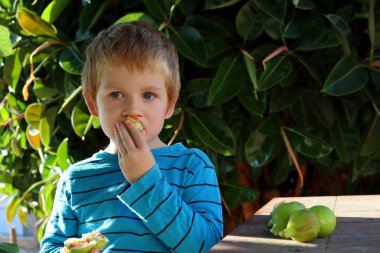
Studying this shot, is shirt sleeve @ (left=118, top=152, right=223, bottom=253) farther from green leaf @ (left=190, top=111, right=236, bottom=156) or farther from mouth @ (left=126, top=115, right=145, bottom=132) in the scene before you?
green leaf @ (left=190, top=111, right=236, bottom=156)

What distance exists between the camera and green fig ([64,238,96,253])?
0.96 metres

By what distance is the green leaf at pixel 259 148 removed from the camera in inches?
73.6

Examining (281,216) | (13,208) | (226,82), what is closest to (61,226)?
(281,216)

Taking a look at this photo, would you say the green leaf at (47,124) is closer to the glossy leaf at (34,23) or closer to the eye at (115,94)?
the glossy leaf at (34,23)

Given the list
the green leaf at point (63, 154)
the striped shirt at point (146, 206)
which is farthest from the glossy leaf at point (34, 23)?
the striped shirt at point (146, 206)

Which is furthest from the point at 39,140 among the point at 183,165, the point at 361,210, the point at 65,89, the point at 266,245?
the point at 266,245

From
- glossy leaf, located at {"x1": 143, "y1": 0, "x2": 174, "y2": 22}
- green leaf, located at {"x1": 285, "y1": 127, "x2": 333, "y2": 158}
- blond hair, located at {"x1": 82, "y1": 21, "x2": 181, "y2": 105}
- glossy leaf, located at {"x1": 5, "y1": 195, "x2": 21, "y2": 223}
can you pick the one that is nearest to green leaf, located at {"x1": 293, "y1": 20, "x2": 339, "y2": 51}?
green leaf, located at {"x1": 285, "y1": 127, "x2": 333, "y2": 158}

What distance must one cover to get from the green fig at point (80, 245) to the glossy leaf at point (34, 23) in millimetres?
1114

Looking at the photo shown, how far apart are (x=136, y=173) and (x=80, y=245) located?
0.54ft

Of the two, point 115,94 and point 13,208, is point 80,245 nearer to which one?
point 115,94

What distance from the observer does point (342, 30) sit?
1.69 metres

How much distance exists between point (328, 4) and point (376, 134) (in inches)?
14.2

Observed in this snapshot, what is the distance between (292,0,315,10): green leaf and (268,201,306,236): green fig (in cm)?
77

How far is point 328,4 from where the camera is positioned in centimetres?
181
